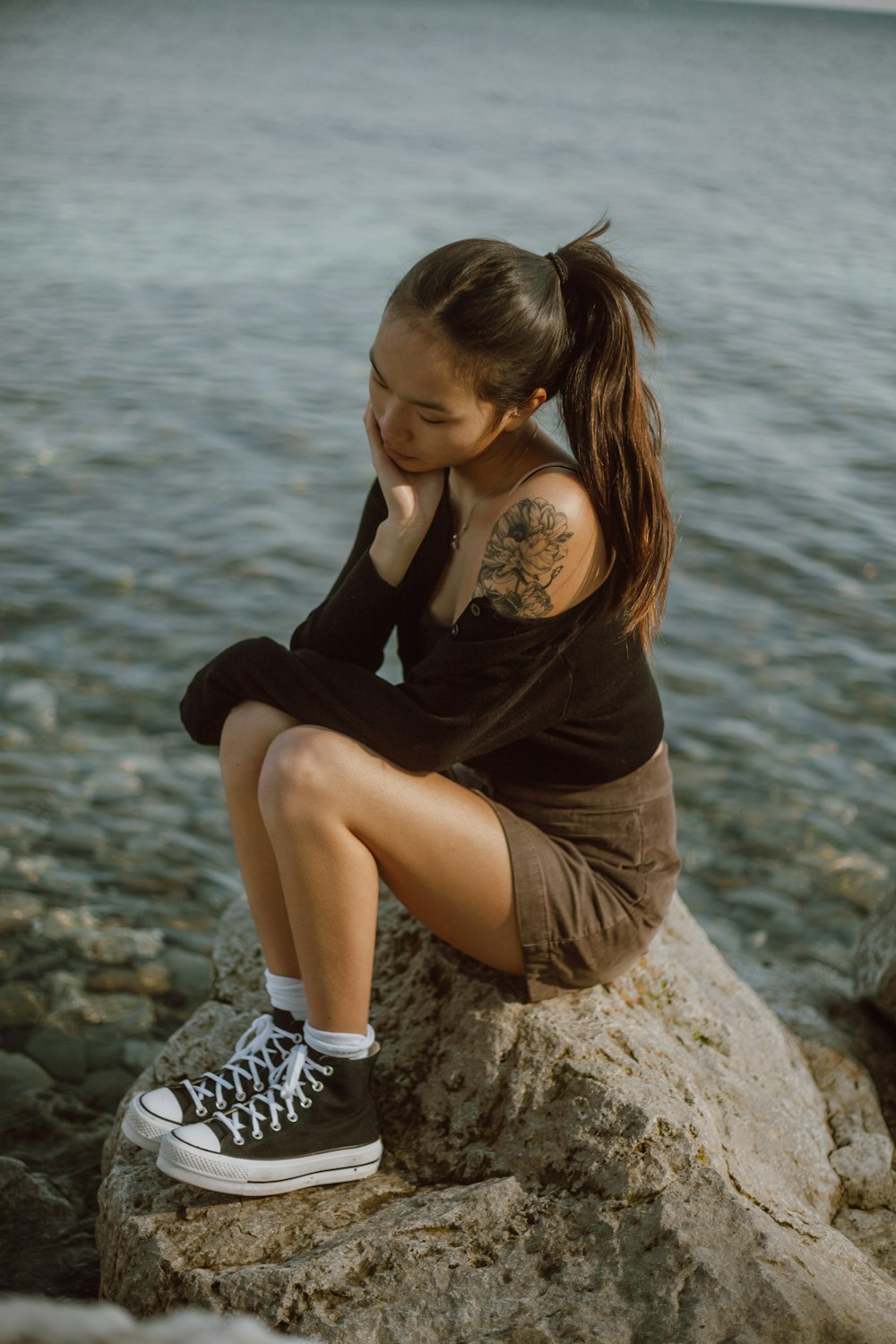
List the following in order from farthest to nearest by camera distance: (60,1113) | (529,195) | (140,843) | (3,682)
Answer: (529,195) → (3,682) → (140,843) → (60,1113)

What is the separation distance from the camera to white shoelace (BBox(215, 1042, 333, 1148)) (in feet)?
9.22

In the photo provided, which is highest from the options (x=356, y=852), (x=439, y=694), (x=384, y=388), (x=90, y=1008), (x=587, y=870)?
(x=384, y=388)

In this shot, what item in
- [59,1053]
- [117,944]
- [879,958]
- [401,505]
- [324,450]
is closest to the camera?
[401,505]

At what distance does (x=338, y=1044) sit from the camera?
293cm

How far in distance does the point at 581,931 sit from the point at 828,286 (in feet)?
45.3

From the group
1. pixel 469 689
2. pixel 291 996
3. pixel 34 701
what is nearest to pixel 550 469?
pixel 469 689

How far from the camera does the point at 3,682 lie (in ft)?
20.7

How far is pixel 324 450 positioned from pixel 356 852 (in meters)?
7.33

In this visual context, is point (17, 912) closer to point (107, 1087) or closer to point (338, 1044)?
point (107, 1087)

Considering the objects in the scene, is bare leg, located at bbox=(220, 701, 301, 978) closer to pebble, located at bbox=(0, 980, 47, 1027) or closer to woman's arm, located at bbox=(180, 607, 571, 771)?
woman's arm, located at bbox=(180, 607, 571, 771)

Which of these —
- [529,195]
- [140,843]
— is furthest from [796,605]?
[529,195]

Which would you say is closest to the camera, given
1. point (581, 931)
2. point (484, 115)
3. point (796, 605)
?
point (581, 931)

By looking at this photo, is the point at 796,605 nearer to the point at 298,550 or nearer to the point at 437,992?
the point at 298,550

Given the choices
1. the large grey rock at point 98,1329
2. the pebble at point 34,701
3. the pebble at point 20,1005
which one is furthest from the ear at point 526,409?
the pebble at point 34,701
